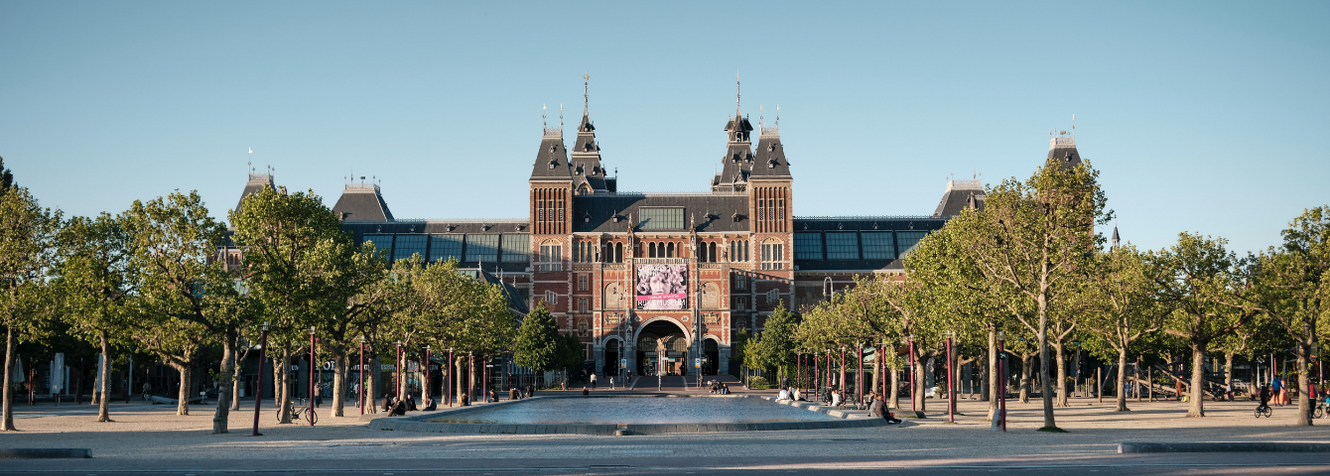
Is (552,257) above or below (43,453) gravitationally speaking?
above

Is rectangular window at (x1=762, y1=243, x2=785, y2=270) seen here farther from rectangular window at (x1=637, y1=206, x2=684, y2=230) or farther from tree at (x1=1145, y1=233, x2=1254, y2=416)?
tree at (x1=1145, y1=233, x2=1254, y2=416)

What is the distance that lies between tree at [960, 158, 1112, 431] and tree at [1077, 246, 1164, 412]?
19.9 feet

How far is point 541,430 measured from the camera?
33.8 meters

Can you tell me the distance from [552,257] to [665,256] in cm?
1143

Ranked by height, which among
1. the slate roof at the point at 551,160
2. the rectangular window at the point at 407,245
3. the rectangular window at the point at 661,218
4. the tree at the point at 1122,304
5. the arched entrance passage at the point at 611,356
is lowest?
the arched entrance passage at the point at 611,356

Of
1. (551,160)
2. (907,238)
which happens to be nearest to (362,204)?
(551,160)

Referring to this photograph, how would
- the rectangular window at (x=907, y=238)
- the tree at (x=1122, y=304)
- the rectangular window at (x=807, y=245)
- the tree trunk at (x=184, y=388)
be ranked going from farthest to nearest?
1. the rectangular window at (x=807, y=245)
2. the rectangular window at (x=907, y=238)
3. the tree trunk at (x=184, y=388)
4. the tree at (x=1122, y=304)

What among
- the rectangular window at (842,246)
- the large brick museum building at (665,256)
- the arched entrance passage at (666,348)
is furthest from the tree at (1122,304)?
the arched entrance passage at (666,348)

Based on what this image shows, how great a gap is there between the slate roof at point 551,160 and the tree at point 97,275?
78.3 m

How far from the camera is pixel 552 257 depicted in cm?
11894

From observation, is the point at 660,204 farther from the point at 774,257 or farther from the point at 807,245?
the point at 807,245

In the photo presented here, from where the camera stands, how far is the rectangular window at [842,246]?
123750mm

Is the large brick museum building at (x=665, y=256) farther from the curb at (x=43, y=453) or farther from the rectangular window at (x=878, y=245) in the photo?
the curb at (x=43, y=453)

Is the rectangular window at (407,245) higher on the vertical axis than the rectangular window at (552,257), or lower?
higher
